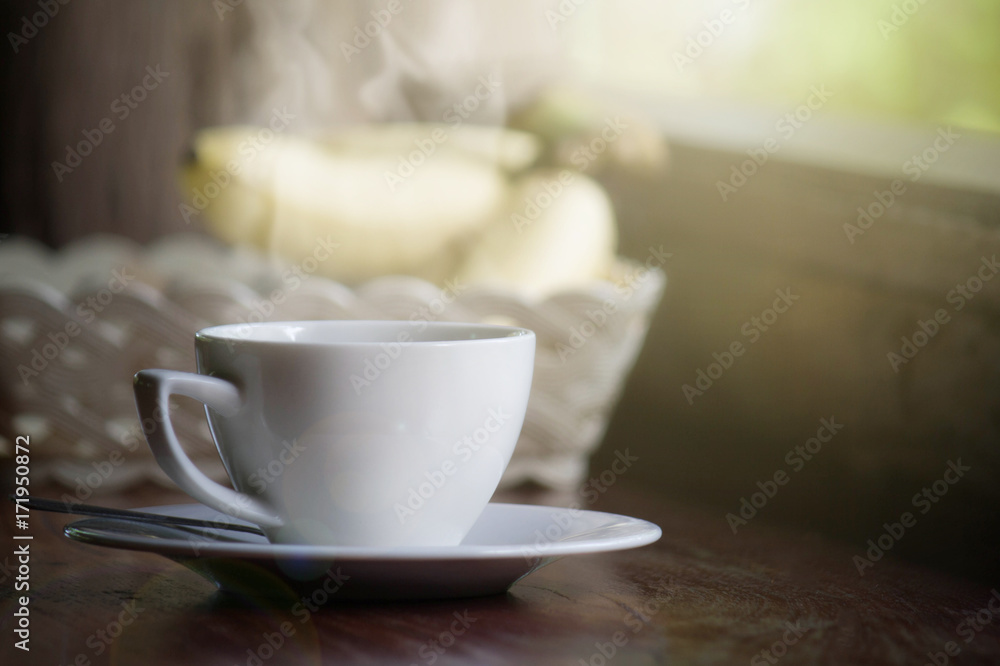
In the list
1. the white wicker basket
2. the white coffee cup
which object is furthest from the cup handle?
the white wicker basket

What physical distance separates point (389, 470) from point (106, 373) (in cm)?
26

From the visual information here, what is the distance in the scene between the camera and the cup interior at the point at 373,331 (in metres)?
0.32

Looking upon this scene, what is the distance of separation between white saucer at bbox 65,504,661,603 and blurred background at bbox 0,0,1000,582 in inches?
8.5

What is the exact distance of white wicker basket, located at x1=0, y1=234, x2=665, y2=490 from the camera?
1.52ft

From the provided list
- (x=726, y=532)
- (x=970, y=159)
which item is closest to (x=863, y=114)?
(x=970, y=159)

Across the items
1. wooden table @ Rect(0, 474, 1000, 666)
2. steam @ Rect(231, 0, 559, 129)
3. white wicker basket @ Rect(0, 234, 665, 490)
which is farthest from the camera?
steam @ Rect(231, 0, 559, 129)

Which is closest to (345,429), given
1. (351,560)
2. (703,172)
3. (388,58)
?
(351,560)

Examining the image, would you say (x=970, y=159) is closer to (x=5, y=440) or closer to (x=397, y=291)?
(x=397, y=291)

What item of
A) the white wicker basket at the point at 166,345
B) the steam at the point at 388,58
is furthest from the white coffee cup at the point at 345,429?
the steam at the point at 388,58

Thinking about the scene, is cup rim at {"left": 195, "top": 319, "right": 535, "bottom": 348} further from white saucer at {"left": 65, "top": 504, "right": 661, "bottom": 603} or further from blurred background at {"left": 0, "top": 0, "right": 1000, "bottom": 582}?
blurred background at {"left": 0, "top": 0, "right": 1000, "bottom": 582}

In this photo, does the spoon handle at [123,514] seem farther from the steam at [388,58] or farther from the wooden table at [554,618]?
the steam at [388,58]

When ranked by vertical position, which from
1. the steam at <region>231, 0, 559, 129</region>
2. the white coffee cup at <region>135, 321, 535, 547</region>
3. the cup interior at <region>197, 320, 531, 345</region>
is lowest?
the white coffee cup at <region>135, 321, 535, 547</region>

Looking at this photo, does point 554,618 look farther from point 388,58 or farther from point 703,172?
point 388,58

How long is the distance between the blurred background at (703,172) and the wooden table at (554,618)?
0.35ft
